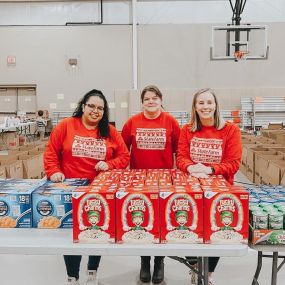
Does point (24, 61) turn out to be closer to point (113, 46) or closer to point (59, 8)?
point (59, 8)

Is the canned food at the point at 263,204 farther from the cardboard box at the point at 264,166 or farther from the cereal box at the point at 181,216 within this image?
Result: the cardboard box at the point at 264,166

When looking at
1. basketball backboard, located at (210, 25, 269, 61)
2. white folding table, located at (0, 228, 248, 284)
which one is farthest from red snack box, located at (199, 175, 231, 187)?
basketball backboard, located at (210, 25, 269, 61)

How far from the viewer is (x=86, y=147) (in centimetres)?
266

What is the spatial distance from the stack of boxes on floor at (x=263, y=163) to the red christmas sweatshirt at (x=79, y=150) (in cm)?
255

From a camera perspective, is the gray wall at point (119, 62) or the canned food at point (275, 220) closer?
the canned food at point (275, 220)

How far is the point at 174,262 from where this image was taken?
3369 mm

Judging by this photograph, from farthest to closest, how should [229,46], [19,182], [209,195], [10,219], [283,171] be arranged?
[229,46] → [283,171] → [19,182] → [10,219] → [209,195]

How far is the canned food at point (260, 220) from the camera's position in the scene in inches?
73.2

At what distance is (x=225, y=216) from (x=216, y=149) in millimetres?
870

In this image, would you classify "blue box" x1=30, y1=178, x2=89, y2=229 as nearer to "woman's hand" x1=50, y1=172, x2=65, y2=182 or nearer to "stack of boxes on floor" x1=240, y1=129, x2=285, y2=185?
"woman's hand" x1=50, y1=172, x2=65, y2=182

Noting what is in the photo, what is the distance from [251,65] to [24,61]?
7.69 metres

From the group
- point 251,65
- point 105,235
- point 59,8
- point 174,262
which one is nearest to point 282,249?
point 105,235

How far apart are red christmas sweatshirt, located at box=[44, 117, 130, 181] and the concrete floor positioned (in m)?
0.91

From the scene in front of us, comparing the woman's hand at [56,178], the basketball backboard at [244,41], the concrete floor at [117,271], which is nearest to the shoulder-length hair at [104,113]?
the woman's hand at [56,178]
